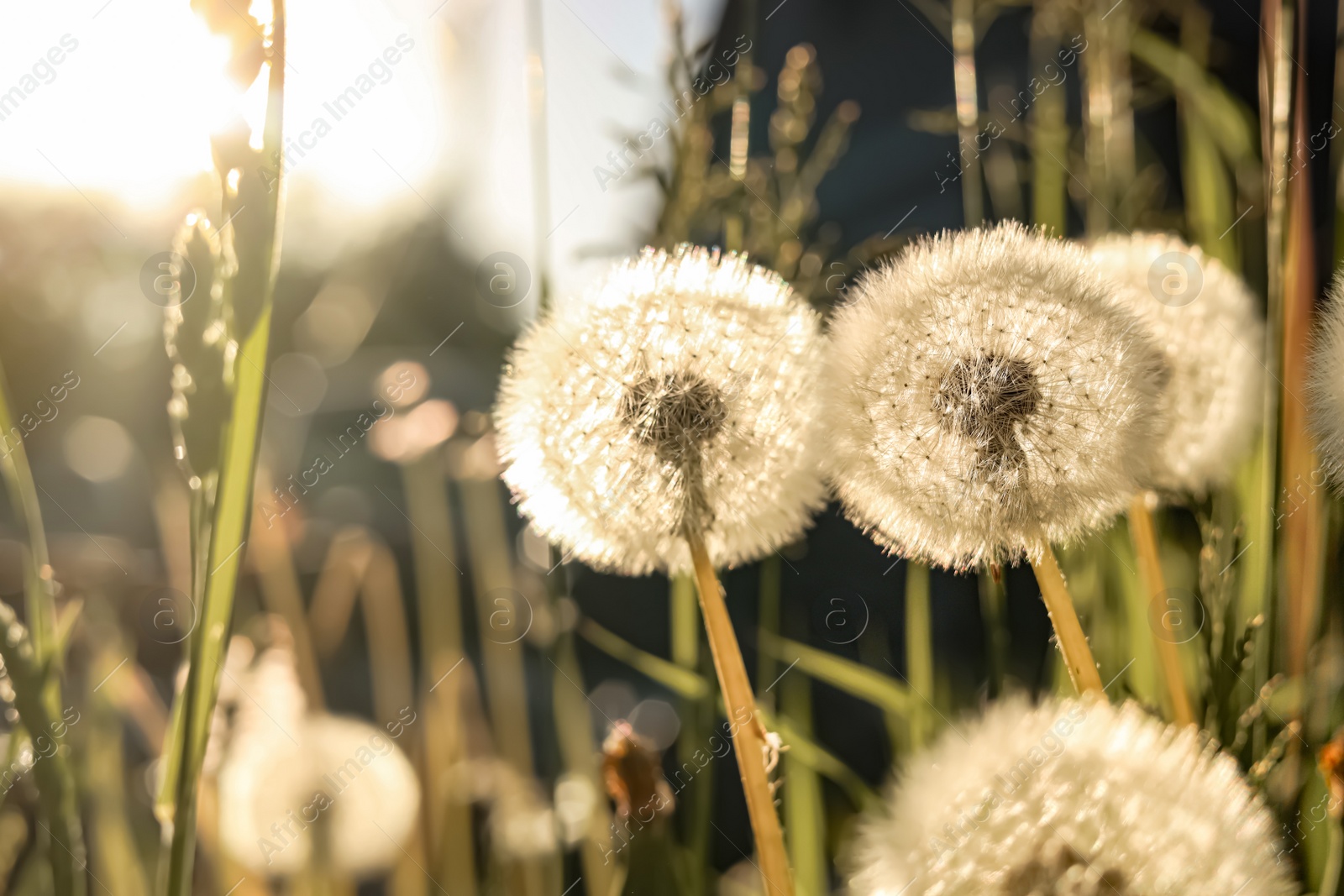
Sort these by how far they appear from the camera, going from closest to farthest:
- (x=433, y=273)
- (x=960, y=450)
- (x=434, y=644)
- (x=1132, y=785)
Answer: (x=1132, y=785), (x=960, y=450), (x=434, y=644), (x=433, y=273)

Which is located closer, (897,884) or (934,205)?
(897,884)

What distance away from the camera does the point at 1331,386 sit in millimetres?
367

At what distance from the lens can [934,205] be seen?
1.06 m

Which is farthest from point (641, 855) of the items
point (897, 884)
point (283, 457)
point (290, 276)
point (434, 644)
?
point (290, 276)

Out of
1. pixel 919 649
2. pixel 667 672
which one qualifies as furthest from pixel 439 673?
pixel 919 649

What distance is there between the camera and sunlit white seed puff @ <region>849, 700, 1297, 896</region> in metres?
0.29

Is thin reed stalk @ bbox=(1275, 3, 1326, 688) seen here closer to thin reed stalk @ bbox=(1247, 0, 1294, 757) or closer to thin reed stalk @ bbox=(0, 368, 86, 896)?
thin reed stalk @ bbox=(1247, 0, 1294, 757)

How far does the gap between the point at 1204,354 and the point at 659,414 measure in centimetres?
35

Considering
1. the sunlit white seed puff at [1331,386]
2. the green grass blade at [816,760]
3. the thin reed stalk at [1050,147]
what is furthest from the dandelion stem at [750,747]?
the thin reed stalk at [1050,147]

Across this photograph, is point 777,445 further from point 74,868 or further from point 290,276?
point 290,276

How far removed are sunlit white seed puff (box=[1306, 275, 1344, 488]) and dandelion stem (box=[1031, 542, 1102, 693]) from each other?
0.14m

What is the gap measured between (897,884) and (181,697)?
0.30 m

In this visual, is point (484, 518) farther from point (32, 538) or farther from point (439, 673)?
point (32, 538)

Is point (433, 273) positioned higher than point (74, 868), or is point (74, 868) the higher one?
point (433, 273)
